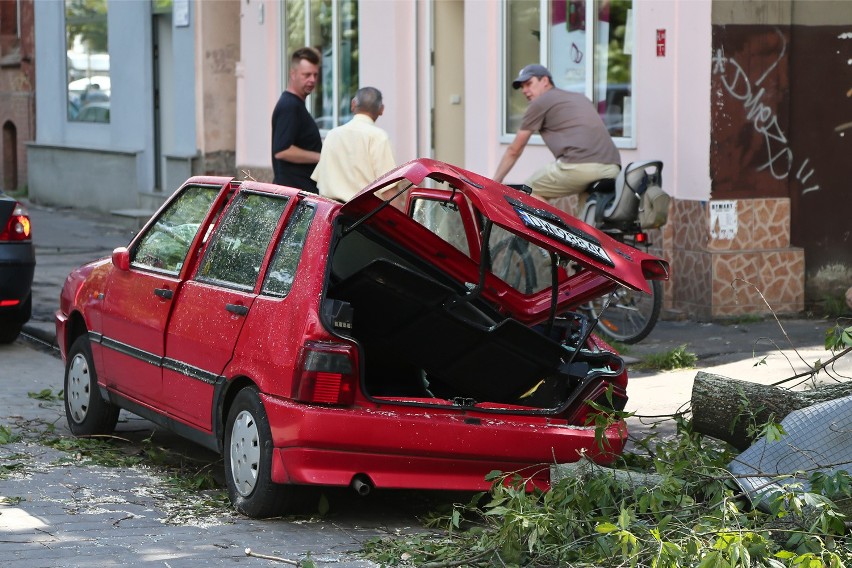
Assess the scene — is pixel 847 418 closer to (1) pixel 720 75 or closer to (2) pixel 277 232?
(2) pixel 277 232

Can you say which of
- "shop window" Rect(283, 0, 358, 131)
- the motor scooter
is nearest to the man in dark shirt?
the motor scooter

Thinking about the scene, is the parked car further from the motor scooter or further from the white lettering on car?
the white lettering on car

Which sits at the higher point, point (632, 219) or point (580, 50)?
point (580, 50)

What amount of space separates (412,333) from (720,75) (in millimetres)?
5918

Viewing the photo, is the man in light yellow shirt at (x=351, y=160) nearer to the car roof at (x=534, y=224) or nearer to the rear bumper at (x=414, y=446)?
the car roof at (x=534, y=224)

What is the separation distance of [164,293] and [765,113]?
6.44 metres

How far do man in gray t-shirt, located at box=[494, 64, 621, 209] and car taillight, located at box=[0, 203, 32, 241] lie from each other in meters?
3.67

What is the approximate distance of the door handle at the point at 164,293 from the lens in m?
7.32

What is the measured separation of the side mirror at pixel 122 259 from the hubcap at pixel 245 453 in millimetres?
1673

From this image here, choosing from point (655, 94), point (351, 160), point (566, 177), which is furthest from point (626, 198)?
point (351, 160)

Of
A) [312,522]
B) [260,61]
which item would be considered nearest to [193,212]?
[312,522]

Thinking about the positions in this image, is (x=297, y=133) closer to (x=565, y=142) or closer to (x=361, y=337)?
(x=565, y=142)

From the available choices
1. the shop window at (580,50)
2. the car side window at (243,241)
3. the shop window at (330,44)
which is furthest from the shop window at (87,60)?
the car side window at (243,241)

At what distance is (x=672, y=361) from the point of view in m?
10.2
